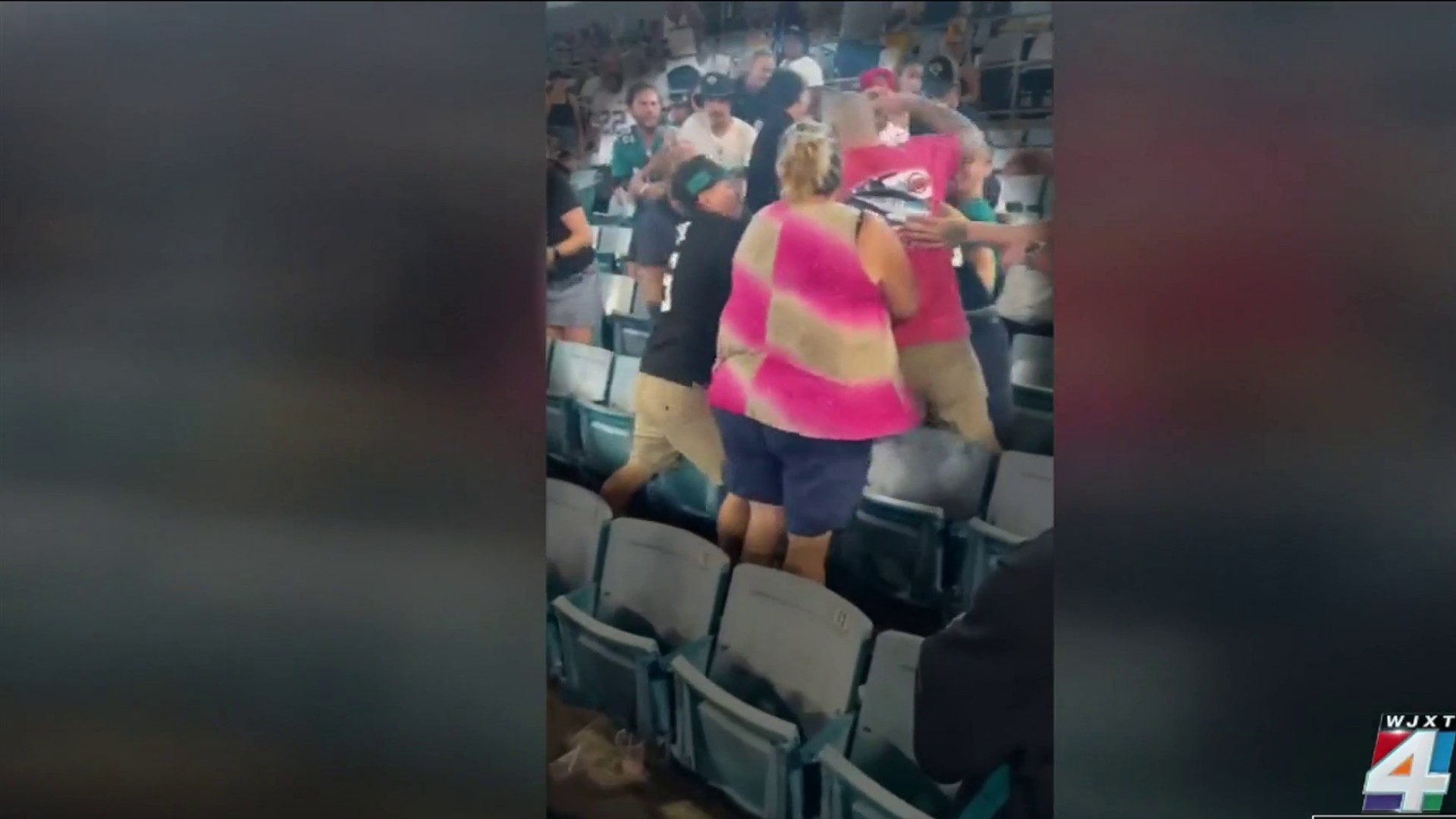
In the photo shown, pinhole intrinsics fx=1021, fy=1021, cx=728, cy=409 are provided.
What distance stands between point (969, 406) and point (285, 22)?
86 centimetres

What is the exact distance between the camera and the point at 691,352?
44.4 inches

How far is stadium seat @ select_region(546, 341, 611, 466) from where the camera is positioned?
3.71 feet

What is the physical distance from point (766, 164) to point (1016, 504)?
0.45 metres

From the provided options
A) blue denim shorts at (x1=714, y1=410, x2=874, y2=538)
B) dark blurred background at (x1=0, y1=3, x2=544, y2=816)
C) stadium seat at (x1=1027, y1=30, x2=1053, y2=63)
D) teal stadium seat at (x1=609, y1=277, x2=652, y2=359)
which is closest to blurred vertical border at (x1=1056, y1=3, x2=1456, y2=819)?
stadium seat at (x1=1027, y1=30, x2=1053, y2=63)

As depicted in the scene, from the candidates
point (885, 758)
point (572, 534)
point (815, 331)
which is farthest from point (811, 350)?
point (885, 758)

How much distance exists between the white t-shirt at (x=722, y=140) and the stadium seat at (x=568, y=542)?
0.40 m

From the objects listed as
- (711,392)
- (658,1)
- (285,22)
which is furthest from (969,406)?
(285,22)

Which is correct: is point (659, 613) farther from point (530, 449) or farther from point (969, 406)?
point (969, 406)

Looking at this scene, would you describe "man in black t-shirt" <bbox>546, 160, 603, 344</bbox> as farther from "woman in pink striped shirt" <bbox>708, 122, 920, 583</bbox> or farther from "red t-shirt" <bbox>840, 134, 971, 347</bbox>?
"red t-shirt" <bbox>840, 134, 971, 347</bbox>

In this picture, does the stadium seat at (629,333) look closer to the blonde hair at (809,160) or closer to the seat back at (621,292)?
the seat back at (621,292)

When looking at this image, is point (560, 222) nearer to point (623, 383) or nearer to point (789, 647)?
point (623, 383)

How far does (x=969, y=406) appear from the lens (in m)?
1.09

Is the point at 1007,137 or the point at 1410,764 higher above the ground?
the point at 1007,137

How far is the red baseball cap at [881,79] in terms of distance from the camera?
3.56 ft
